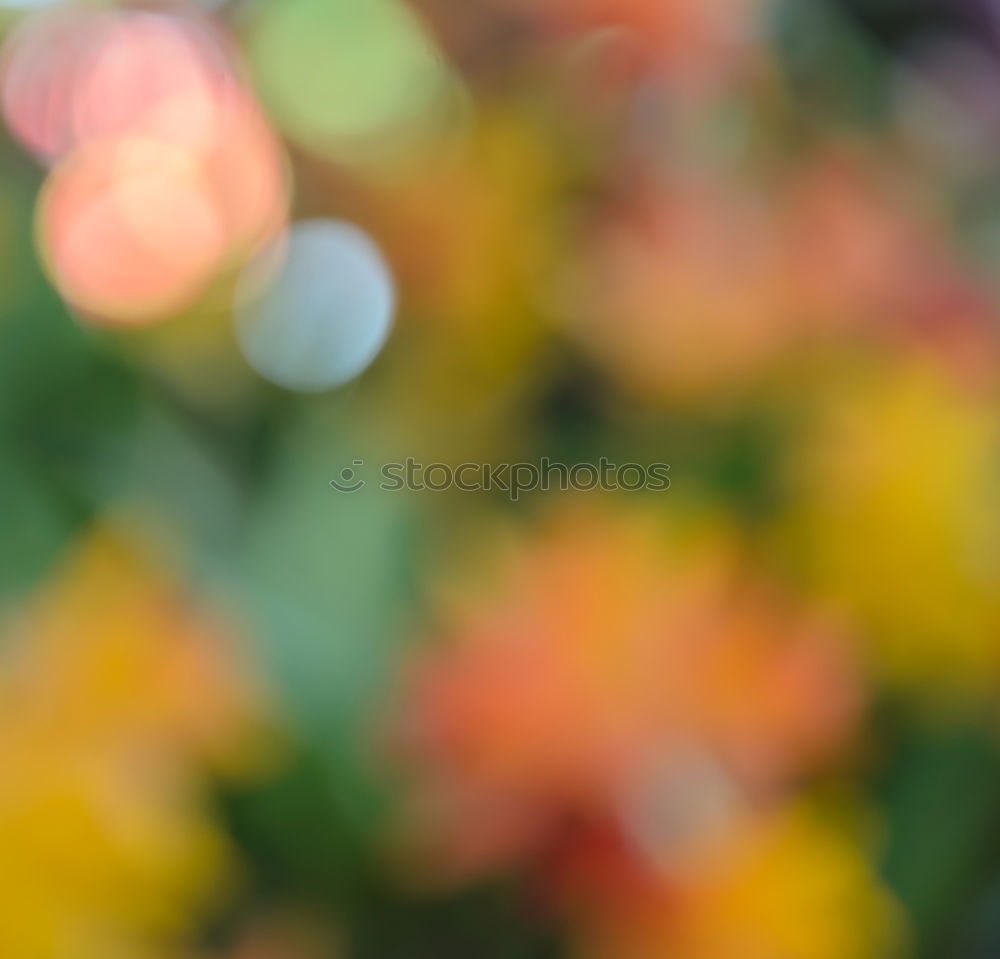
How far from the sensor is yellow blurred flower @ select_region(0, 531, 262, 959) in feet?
A: 0.51

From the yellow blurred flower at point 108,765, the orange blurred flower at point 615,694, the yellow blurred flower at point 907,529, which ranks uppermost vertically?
the yellow blurred flower at point 907,529

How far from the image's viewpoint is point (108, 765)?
0.16 meters

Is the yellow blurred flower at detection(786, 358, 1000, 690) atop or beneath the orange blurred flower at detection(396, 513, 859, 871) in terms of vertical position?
atop

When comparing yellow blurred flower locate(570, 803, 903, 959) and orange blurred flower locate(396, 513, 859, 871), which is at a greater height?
orange blurred flower locate(396, 513, 859, 871)

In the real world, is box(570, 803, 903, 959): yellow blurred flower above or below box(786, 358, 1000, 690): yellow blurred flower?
below

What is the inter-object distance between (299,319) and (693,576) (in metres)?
0.10

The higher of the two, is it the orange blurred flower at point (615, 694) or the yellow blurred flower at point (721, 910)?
the orange blurred flower at point (615, 694)

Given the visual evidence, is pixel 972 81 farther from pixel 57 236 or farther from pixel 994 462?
pixel 57 236

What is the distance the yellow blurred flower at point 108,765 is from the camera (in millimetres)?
155

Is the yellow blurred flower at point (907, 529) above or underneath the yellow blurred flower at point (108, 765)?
above

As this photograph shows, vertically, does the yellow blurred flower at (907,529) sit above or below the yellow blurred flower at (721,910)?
above

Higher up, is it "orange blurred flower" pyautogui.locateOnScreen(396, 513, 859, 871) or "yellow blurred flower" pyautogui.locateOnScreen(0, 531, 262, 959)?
"orange blurred flower" pyautogui.locateOnScreen(396, 513, 859, 871)

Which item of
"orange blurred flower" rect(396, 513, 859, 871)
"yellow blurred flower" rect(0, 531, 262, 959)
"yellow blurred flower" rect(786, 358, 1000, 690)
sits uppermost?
"yellow blurred flower" rect(786, 358, 1000, 690)

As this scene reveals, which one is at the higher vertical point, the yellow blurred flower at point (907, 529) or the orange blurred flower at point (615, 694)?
the yellow blurred flower at point (907, 529)
